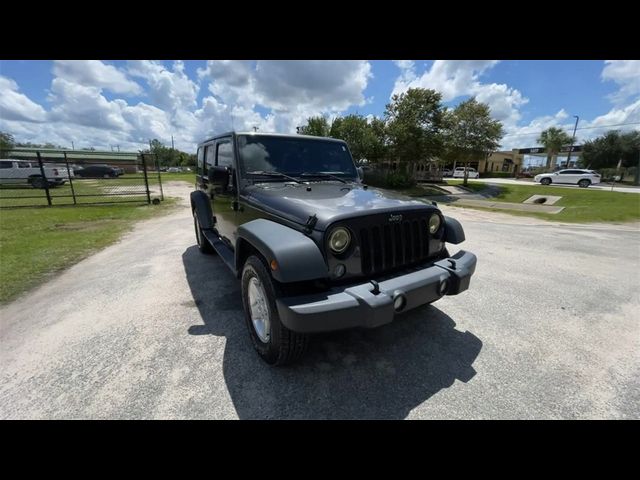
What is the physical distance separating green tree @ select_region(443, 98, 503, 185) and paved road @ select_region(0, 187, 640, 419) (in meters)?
21.3

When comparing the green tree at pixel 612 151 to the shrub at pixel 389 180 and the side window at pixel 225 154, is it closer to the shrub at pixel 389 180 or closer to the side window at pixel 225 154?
the shrub at pixel 389 180

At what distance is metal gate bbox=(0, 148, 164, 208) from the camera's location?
36.6 feet

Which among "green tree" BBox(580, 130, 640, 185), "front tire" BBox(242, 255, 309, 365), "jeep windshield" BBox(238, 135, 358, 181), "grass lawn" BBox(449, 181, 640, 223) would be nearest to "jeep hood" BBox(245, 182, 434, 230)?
"jeep windshield" BBox(238, 135, 358, 181)

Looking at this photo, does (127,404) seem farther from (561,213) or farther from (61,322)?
(561,213)

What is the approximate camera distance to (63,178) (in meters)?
13.7

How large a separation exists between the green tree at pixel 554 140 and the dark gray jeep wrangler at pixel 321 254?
2505 inches

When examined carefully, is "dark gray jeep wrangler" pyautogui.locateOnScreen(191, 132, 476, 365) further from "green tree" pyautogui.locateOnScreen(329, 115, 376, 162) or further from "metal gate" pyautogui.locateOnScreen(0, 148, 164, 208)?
"green tree" pyautogui.locateOnScreen(329, 115, 376, 162)

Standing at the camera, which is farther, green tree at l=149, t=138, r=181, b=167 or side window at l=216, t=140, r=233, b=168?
green tree at l=149, t=138, r=181, b=167

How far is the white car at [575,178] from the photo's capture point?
27.5 metres

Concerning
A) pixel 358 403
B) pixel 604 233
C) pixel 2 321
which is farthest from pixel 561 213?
pixel 2 321

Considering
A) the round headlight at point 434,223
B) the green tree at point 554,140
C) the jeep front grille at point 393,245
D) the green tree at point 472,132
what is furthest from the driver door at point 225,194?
the green tree at point 554,140

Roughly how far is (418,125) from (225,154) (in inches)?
776

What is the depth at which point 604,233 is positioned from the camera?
7.86 meters
